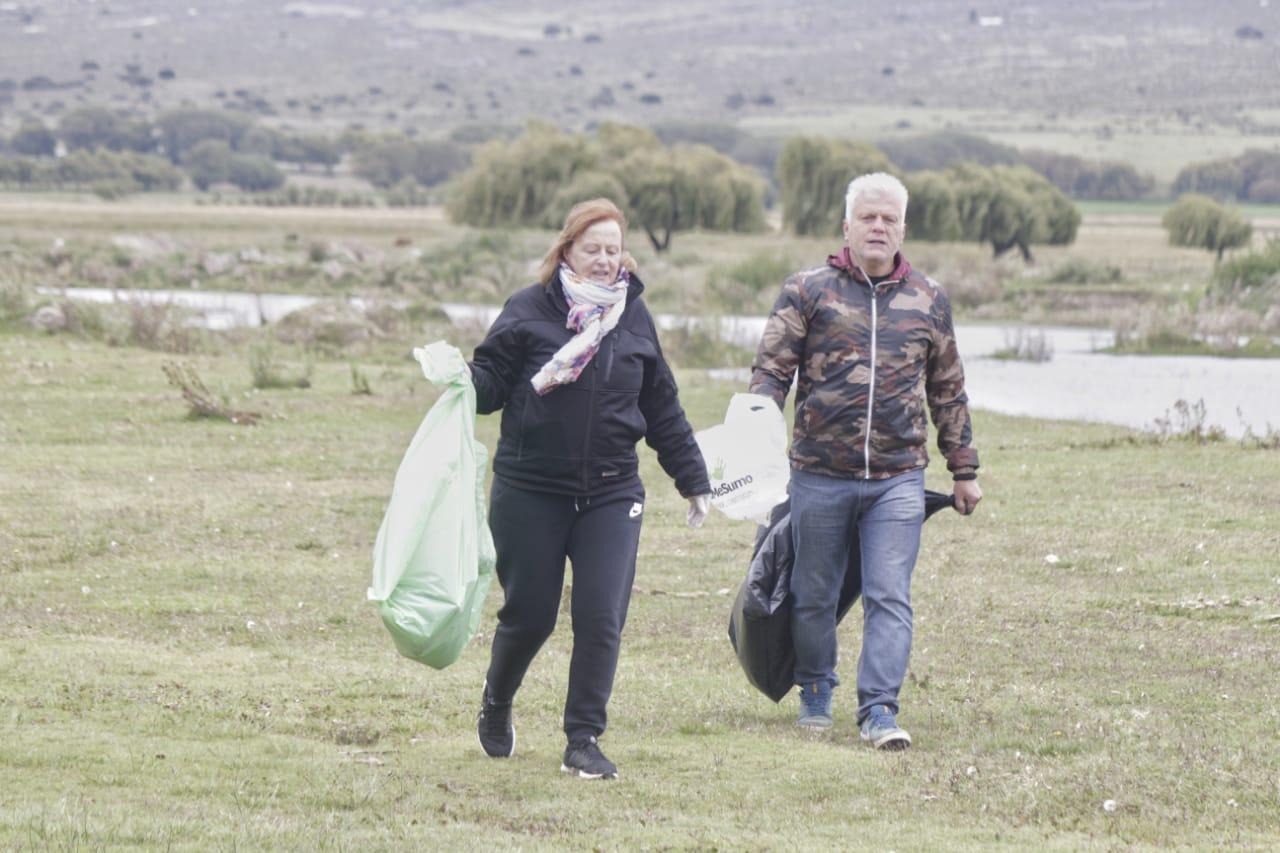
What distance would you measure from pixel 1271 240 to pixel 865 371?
126ft

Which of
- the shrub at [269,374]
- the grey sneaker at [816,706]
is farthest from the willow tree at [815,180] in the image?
the grey sneaker at [816,706]

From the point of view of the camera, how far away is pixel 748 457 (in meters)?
7.75

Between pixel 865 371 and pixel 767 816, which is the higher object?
pixel 865 371

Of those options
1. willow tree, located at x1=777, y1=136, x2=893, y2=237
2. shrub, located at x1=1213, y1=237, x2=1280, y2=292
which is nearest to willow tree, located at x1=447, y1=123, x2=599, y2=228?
willow tree, located at x1=777, y1=136, x2=893, y2=237

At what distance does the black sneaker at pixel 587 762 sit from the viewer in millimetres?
6855

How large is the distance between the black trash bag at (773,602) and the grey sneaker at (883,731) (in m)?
0.61

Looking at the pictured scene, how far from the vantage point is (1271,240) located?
43.1 meters

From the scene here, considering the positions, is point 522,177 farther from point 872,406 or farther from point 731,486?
point 872,406

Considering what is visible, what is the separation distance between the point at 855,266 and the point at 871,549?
3.89 feet

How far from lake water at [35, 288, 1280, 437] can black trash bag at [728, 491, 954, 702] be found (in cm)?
1392

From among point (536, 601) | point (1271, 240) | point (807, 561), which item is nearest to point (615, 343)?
point (536, 601)

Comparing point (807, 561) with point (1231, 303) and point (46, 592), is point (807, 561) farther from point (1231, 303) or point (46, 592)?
point (1231, 303)

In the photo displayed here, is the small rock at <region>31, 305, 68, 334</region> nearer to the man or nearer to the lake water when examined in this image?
the lake water

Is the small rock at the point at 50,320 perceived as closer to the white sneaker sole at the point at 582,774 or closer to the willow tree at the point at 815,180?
the white sneaker sole at the point at 582,774
